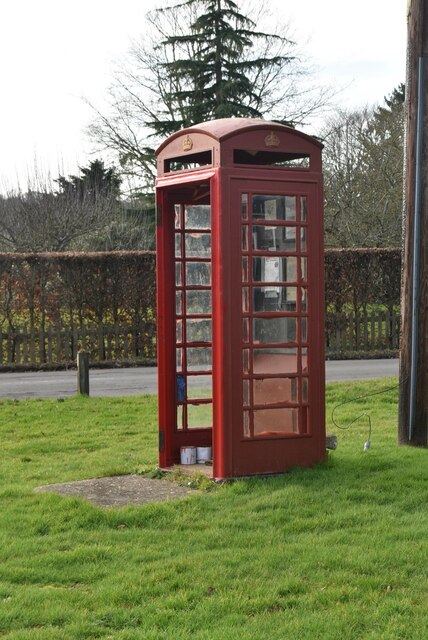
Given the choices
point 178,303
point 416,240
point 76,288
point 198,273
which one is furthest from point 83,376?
point 76,288

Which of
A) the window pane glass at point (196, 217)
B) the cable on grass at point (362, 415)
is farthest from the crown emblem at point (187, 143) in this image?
the cable on grass at point (362, 415)

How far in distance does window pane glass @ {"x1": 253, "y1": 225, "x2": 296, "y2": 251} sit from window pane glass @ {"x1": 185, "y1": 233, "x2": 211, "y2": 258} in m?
0.91

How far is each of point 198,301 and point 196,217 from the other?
75 centimetres

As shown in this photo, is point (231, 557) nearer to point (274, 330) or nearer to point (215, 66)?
point (274, 330)

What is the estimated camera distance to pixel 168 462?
893 cm

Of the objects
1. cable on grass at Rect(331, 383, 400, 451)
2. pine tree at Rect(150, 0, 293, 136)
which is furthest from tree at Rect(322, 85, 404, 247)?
cable on grass at Rect(331, 383, 400, 451)

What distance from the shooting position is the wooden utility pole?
9.34 meters

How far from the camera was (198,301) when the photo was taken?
9.04m

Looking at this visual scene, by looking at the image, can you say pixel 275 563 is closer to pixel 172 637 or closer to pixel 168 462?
pixel 172 637

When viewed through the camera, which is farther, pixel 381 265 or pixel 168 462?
pixel 381 265

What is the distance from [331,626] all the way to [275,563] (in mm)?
1038

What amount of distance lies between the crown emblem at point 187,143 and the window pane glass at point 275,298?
134 centimetres

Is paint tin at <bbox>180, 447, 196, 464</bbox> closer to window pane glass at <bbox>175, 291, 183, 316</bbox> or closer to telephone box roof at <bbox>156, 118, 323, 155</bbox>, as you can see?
window pane glass at <bbox>175, 291, 183, 316</bbox>

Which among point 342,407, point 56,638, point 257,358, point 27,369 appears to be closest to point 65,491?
point 257,358
